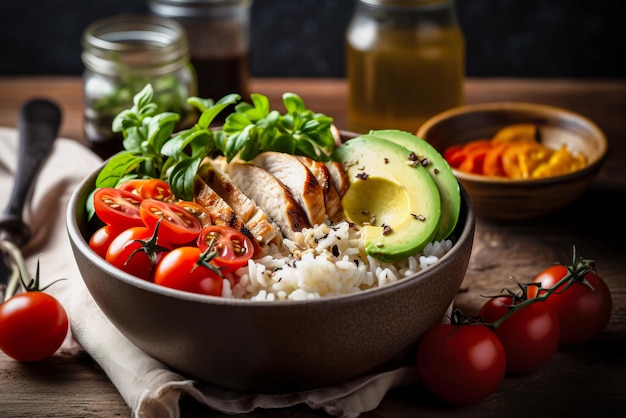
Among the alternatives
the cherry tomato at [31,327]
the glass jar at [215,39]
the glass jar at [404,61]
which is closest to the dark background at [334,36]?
the glass jar at [215,39]

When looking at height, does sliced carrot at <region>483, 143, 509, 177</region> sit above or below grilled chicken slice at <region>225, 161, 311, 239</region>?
below

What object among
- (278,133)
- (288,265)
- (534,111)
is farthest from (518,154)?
(288,265)

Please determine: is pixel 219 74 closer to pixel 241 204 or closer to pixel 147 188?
pixel 147 188

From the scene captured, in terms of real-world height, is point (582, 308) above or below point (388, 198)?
below

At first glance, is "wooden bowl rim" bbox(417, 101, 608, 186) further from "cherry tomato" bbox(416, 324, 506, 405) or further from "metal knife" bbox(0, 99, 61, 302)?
"metal knife" bbox(0, 99, 61, 302)

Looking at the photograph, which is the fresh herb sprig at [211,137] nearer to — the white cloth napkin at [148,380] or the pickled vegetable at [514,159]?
the white cloth napkin at [148,380]

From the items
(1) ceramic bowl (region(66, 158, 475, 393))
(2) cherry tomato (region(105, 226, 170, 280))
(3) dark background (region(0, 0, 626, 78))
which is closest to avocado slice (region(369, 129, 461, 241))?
(1) ceramic bowl (region(66, 158, 475, 393))
